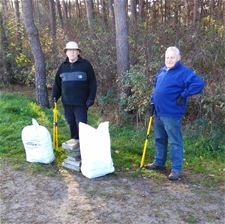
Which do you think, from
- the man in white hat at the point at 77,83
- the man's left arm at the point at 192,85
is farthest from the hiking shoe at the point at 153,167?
the man's left arm at the point at 192,85

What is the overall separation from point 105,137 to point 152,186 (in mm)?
915

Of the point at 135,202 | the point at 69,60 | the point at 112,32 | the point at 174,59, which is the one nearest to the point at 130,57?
the point at 112,32

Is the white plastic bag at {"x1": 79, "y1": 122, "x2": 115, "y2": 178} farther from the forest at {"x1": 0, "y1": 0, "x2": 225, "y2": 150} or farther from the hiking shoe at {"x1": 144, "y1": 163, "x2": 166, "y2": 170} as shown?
the forest at {"x1": 0, "y1": 0, "x2": 225, "y2": 150}

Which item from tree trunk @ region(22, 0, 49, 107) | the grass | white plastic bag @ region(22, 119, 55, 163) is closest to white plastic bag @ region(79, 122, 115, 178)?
the grass

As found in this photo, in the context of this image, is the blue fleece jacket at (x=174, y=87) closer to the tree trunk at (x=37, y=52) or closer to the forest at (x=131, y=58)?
the forest at (x=131, y=58)

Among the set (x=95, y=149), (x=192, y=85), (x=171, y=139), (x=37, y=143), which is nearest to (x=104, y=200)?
(x=95, y=149)

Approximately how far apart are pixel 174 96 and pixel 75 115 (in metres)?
1.70

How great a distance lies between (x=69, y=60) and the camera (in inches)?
218

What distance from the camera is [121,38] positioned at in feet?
25.6

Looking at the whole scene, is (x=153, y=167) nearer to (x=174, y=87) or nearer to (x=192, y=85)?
(x=174, y=87)

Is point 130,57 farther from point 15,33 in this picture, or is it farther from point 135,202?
point 15,33

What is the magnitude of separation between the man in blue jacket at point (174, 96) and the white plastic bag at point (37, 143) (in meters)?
1.71

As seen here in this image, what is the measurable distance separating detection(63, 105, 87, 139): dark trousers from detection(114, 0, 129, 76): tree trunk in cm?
229

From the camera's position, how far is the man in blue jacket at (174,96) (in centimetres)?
468
